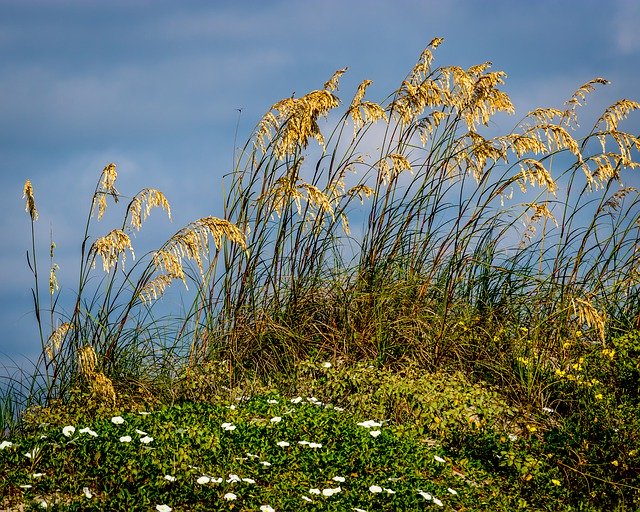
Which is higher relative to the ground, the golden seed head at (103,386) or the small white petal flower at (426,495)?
the golden seed head at (103,386)

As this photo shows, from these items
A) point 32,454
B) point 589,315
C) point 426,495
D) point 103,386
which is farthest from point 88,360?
point 589,315

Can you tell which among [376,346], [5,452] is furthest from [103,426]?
[376,346]

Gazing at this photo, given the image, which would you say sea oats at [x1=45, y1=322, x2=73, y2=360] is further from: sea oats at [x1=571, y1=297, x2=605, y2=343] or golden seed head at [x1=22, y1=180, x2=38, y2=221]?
sea oats at [x1=571, y1=297, x2=605, y2=343]

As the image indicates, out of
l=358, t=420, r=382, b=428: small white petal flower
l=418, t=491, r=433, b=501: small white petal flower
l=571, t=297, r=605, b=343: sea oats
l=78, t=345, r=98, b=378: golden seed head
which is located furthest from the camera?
l=571, t=297, r=605, b=343: sea oats

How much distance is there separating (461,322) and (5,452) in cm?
406

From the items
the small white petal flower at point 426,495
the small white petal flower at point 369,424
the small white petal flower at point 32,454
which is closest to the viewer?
the small white petal flower at point 426,495

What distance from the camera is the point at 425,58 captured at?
8.10 m

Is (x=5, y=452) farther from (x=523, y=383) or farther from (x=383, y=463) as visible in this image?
(x=523, y=383)

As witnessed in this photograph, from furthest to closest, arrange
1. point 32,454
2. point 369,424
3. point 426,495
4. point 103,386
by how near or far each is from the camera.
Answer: point 103,386 < point 369,424 < point 32,454 < point 426,495

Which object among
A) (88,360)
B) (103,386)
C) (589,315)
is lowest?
(103,386)

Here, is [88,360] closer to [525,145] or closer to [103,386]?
[103,386]

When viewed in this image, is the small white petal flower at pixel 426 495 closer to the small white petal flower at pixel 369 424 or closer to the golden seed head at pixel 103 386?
the small white petal flower at pixel 369 424

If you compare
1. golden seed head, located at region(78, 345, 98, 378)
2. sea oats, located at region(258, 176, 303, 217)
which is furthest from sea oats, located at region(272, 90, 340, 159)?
golden seed head, located at region(78, 345, 98, 378)

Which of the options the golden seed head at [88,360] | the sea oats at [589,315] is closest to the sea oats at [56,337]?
the golden seed head at [88,360]
